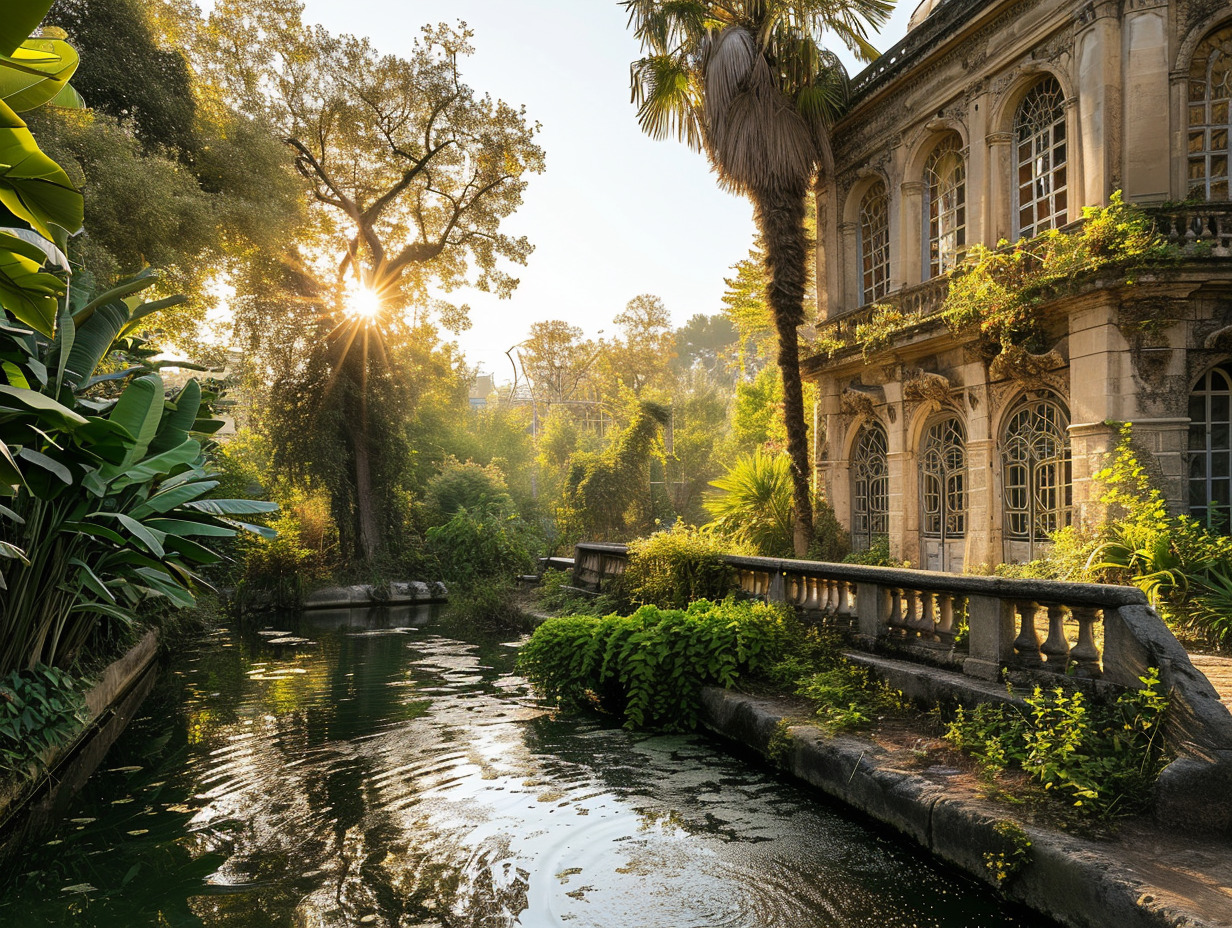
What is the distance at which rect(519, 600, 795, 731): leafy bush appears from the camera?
7.07m

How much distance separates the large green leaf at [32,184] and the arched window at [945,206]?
42.5 ft

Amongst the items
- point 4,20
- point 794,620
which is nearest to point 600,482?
point 794,620

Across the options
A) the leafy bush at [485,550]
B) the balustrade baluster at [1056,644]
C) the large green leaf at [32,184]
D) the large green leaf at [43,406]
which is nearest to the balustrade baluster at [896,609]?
the balustrade baluster at [1056,644]

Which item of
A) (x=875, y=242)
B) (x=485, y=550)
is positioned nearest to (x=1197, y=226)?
(x=875, y=242)

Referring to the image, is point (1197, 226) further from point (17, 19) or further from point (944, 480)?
point (17, 19)

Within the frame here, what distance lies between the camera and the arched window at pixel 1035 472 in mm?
11398

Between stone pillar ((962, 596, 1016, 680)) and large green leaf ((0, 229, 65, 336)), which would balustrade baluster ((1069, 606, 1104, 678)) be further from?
large green leaf ((0, 229, 65, 336))

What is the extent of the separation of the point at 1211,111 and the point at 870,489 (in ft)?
26.9

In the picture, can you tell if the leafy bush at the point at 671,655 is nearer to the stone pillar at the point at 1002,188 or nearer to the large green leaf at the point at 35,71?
the large green leaf at the point at 35,71

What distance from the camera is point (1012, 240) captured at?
41.9ft

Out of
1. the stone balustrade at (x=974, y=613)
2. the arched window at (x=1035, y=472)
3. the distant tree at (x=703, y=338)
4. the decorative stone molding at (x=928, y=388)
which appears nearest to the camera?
the stone balustrade at (x=974, y=613)

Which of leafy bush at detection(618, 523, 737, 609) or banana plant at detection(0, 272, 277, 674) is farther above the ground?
banana plant at detection(0, 272, 277, 674)

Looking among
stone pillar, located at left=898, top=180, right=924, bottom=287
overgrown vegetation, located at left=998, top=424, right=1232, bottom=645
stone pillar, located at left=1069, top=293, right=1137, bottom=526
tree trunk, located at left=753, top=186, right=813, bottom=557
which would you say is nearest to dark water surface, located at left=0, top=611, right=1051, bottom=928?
overgrown vegetation, located at left=998, top=424, right=1232, bottom=645

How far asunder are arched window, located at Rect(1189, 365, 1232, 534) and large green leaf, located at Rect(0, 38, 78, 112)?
38.1 feet
